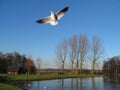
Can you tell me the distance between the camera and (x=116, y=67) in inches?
2837

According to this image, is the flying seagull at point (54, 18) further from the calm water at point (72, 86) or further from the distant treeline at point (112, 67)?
the distant treeline at point (112, 67)

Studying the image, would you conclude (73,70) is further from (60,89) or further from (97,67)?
(60,89)

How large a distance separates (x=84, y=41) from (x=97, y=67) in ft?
29.8

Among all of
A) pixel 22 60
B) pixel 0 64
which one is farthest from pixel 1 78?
pixel 22 60

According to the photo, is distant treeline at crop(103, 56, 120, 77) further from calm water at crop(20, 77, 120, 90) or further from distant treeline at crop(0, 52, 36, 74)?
calm water at crop(20, 77, 120, 90)

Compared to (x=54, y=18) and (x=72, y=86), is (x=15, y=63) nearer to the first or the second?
(x=72, y=86)

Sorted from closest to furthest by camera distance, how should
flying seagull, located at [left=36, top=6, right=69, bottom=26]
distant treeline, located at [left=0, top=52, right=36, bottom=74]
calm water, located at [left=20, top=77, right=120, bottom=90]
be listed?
1. flying seagull, located at [left=36, top=6, right=69, bottom=26]
2. calm water, located at [left=20, top=77, right=120, bottom=90]
3. distant treeline, located at [left=0, top=52, right=36, bottom=74]

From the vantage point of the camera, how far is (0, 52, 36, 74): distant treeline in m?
70.9

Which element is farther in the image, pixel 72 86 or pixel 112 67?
pixel 112 67

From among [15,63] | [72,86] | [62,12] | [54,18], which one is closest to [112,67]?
[15,63]

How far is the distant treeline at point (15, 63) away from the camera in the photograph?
70.9 meters

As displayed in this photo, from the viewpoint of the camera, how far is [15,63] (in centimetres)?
8650

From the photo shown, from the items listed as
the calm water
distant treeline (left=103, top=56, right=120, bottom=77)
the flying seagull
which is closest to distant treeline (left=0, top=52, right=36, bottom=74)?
distant treeline (left=103, top=56, right=120, bottom=77)

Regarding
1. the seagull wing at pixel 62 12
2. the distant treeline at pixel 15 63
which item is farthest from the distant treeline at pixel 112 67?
the seagull wing at pixel 62 12
